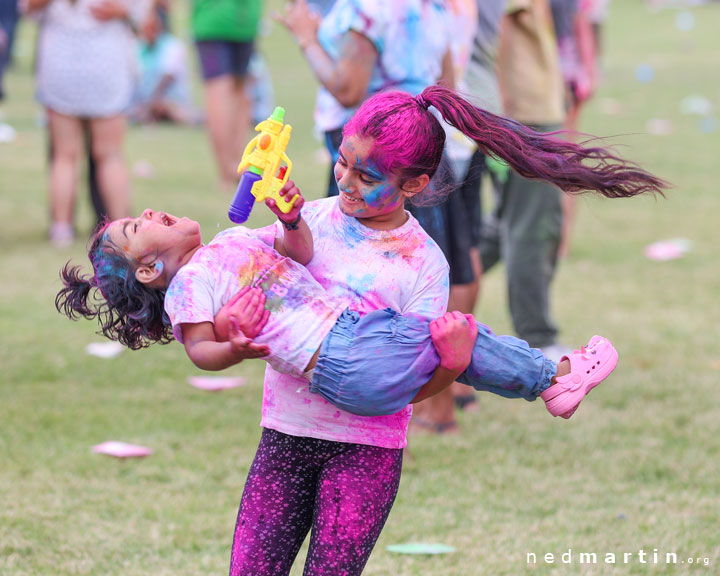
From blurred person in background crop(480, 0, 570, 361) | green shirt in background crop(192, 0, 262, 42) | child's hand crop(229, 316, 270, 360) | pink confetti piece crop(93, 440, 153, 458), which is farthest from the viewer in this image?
green shirt in background crop(192, 0, 262, 42)

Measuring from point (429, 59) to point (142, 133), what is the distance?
8844mm

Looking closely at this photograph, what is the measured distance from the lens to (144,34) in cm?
714

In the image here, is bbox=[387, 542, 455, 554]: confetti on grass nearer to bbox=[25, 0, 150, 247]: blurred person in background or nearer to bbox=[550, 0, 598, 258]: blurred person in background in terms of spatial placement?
bbox=[550, 0, 598, 258]: blurred person in background

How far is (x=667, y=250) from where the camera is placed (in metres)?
6.94

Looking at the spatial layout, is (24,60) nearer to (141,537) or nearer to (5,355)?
(5,355)

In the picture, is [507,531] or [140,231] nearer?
[140,231]

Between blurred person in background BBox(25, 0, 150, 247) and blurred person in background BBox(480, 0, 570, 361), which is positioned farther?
blurred person in background BBox(25, 0, 150, 247)

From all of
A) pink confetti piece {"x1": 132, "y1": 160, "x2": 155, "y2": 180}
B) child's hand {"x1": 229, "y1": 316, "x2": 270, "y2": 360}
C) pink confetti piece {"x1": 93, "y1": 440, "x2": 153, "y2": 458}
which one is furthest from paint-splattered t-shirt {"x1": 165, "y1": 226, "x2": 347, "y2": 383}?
pink confetti piece {"x1": 132, "y1": 160, "x2": 155, "y2": 180}

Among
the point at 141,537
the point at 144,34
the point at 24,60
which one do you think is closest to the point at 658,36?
the point at 24,60

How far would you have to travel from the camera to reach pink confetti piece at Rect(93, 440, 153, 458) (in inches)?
152

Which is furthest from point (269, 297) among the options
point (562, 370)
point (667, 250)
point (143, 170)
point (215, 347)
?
point (143, 170)

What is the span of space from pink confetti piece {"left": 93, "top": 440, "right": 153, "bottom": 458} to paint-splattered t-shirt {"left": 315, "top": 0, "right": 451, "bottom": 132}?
132 cm

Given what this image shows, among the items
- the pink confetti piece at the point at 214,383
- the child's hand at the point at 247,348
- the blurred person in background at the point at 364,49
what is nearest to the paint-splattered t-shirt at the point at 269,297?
the child's hand at the point at 247,348

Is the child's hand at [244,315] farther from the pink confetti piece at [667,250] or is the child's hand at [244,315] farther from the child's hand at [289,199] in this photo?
the pink confetti piece at [667,250]
